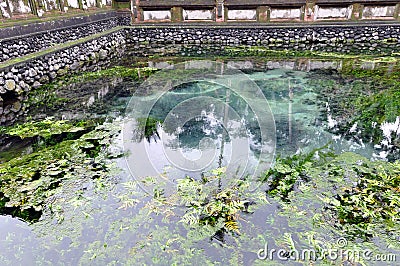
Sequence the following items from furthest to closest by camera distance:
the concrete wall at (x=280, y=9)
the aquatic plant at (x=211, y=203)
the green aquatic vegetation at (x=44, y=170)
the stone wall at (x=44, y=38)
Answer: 1. the concrete wall at (x=280, y=9)
2. the stone wall at (x=44, y=38)
3. the green aquatic vegetation at (x=44, y=170)
4. the aquatic plant at (x=211, y=203)

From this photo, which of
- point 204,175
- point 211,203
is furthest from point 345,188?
point 204,175

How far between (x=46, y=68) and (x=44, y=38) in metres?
1.42

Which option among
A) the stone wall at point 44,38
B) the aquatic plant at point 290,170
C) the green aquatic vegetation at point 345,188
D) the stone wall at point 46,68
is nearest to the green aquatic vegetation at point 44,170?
the stone wall at point 46,68

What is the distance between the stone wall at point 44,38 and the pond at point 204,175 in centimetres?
150

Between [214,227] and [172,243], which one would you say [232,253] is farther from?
[172,243]

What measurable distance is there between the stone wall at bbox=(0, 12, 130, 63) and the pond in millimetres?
1501

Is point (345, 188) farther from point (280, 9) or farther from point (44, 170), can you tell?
point (280, 9)

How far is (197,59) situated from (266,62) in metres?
3.11

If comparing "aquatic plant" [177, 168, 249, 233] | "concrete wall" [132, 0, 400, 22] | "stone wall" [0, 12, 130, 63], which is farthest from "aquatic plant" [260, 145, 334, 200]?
"concrete wall" [132, 0, 400, 22]

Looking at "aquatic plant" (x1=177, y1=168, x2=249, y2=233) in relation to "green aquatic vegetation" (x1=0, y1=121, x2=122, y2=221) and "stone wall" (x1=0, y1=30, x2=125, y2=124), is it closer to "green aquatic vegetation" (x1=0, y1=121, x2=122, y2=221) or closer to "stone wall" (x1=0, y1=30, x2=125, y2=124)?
"green aquatic vegetation" (x1=0, y1=121, x2=122, y2=221)

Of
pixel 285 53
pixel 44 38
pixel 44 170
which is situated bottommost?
pixel 44 170

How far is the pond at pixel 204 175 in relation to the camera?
3.61 meters

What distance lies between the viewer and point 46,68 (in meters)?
10.3

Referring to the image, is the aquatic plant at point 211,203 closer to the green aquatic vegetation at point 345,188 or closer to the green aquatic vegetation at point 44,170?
the green aquatic vegetation at point 345,188
